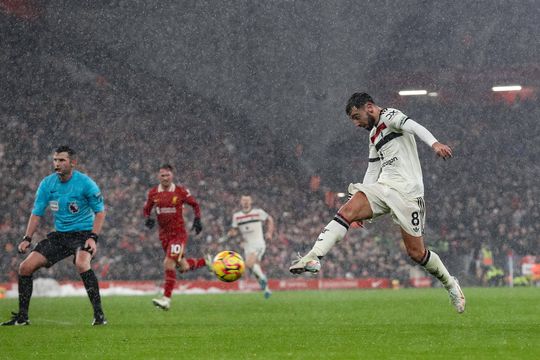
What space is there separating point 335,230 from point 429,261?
1.36 meters

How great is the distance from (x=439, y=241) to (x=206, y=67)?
17846mm

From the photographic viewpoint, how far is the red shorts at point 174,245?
1372cm

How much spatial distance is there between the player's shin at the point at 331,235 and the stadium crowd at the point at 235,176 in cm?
1779

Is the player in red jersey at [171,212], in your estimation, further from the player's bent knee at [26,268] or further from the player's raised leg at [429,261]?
the player's raised leg at [429,261]

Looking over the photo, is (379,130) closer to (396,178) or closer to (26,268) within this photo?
(396,178)

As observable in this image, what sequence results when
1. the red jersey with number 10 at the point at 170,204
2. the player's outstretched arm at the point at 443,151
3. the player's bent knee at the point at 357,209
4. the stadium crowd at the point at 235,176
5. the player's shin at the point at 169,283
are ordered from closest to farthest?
the player's outstretched arm at the point at 443,151 < the player's bent knee at the point at 357,209 < the player's shin at the point at 169,283 < the red jersey with number 10 at the point at 170,204 < the stadium crowd at the point at 235,176

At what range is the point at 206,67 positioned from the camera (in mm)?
44344

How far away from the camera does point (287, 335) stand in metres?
8.18

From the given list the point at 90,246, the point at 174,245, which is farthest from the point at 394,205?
the point at 174,245

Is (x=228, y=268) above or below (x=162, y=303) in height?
above

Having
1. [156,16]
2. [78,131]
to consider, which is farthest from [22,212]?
[156,16]

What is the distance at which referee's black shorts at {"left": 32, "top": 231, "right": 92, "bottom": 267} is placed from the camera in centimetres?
1045

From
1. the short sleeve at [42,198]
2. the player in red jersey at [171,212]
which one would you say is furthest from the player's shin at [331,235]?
the player in red jersey at [171,212]

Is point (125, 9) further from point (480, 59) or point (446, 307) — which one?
point (446, 307)
